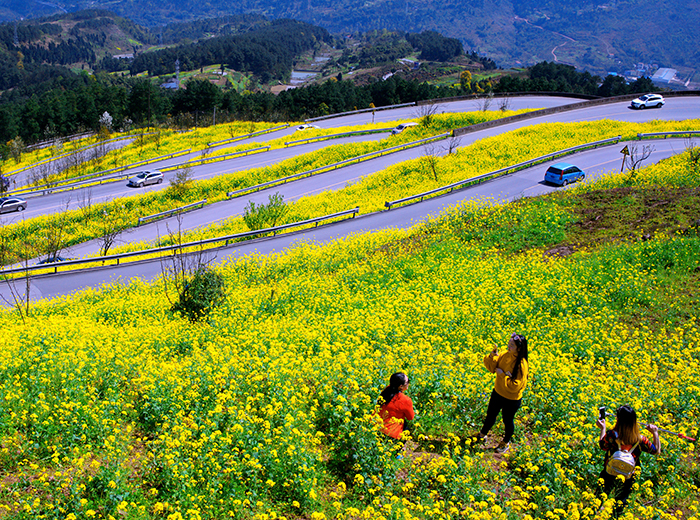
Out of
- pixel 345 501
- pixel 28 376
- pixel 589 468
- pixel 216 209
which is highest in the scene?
pixel 28 376

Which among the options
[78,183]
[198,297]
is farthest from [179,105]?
[198,297]

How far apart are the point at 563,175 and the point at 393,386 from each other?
2612 centimetres

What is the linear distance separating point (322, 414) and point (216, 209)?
86.3ft

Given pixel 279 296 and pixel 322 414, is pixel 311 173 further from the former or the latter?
pixel 322 414

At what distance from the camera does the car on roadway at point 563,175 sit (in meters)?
29.3

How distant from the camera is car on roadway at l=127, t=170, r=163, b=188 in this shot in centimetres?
3947

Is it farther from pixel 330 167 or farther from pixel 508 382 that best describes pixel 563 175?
pixel 508 382

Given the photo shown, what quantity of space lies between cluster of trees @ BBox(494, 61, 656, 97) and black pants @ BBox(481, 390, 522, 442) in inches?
2996

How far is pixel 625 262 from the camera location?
15.7 metres

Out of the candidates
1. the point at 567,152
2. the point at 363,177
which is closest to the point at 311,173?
the point at 363,177

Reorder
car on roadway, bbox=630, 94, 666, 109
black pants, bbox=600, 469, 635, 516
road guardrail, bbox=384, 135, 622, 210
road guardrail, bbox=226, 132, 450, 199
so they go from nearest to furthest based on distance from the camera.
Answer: black pants, bbox=600, 469, 635, 516 < road guardrail, bbox=384, 135, 622, 210 < road guardrail, bbox=226, 132, 450, 199 < car on roadway, bbox=630, 94, 666, 109

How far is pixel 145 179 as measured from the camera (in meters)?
39.7

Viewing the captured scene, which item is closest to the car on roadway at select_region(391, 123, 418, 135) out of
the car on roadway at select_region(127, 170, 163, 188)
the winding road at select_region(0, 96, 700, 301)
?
the winding road at select_region(0, 96, 700, 301)

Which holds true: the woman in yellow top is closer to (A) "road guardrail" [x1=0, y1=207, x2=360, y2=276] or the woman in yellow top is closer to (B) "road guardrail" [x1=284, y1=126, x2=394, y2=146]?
(A) "road guardrail" [x1=0, y1=207, x2=360, y2=276]
